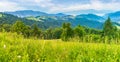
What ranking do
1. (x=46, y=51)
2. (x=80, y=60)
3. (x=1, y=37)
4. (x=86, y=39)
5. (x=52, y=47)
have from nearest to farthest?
(x=80, y=60) < (x=46, y=51) < (x=52, y=47) < (x=1, y=37) < (x=86, y=39)

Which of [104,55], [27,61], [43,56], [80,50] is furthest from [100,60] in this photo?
[27,61]

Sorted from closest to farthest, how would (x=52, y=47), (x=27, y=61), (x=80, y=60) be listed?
(x=27, y=61), (x=80, y=60), (x=52, y=47)

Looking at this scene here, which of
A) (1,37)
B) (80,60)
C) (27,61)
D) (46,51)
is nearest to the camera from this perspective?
(27,61)

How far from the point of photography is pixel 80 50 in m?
9.00

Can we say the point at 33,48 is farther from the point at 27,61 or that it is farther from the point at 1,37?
the point at 1,37

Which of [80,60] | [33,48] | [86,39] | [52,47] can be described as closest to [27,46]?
[33,48]

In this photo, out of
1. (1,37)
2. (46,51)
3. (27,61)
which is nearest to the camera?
(27,61)

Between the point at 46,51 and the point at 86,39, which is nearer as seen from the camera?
the point at 46,51

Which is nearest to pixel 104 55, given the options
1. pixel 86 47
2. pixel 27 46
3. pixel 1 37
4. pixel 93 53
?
pixel 93 53

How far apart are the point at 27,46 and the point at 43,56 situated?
1.04 m

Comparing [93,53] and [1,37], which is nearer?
[93,53]

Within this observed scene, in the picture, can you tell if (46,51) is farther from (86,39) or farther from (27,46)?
(86,39)

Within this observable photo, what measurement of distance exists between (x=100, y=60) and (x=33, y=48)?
223cm

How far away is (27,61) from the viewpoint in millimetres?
7234
